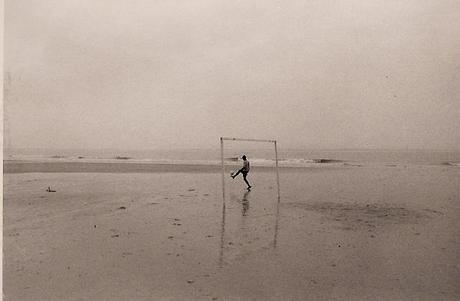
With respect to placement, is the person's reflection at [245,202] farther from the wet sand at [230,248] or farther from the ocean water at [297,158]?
the ocean water at [297,158]

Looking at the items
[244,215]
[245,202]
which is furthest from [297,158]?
[244,215]

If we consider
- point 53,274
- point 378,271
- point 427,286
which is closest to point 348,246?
point 378,271

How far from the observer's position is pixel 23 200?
42.0ft

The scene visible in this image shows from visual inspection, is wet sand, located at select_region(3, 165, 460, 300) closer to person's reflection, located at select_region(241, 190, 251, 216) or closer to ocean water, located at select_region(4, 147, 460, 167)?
person's reflection, located at select_region(241, 190, 251, 216)

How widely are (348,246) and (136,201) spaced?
7.65 metres

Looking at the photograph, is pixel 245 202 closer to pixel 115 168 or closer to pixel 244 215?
pixel 244 215

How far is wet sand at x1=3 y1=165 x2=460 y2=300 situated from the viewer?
5461 mm

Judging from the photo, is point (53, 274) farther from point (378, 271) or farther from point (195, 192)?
point (195, 192)

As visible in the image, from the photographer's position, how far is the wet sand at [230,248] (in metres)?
5.46

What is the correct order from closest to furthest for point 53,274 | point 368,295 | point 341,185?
point 368,295
point 53,274
point 341,185

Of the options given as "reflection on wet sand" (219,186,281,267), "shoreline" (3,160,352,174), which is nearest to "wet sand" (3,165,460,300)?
"reflection on wet sand" (219,186,281,267)

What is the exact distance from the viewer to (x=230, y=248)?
23.9 ft

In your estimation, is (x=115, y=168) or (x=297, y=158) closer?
(x=115, y=168)

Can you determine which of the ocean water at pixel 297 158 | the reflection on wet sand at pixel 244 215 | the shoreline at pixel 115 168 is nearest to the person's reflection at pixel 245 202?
the reflection on wet sand at pixel 244 215
